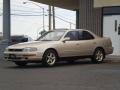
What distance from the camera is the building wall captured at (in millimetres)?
25173

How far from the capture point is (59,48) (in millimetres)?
18984

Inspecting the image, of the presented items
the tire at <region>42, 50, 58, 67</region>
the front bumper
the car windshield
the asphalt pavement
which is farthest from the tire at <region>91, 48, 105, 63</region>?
the asphalt pavement

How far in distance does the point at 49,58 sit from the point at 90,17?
24.5 ft

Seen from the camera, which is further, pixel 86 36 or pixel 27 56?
pixel 86 36

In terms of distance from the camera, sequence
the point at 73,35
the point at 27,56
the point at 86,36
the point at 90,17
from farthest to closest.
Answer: the point at 90,17
the point at 86,36
the point at 73,35
the point at 27,56

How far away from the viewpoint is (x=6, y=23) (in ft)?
86.8

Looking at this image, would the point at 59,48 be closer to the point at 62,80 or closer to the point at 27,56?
A: the point at 27,56

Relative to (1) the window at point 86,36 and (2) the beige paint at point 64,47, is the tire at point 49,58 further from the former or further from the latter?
(1) the window at point 86,36

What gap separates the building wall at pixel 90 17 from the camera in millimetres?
25173

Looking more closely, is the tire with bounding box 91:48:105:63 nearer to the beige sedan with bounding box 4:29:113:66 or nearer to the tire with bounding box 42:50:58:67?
the beige sedan with bounding box 4:29:113:66

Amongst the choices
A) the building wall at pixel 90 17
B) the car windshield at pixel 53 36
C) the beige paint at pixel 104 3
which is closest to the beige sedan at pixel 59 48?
the car windshield at pixel 53 36

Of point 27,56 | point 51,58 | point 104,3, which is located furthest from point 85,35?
point 104,3

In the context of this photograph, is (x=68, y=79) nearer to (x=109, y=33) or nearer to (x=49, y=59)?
(x=49, y=59)

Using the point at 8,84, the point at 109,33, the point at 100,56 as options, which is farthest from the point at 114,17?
the point at 8,84
